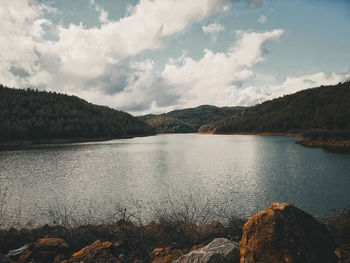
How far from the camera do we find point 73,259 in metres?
6.17

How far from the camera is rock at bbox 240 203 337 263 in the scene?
4191 millimetres

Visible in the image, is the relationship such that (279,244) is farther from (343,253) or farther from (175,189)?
(175,189)

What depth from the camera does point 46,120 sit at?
4173 inches

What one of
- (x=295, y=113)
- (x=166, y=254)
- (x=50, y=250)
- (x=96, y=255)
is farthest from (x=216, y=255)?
(x=295, y=113)

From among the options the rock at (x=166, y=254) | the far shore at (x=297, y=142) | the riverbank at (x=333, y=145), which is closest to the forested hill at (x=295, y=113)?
the far shore at (x=297, y=142)

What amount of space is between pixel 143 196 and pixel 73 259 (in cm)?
1133

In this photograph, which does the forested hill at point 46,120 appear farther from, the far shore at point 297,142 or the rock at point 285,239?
the rock at point 285,239

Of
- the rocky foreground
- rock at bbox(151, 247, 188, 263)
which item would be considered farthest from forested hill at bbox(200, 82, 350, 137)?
the rocky foreground

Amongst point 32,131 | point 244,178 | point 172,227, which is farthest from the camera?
point 32,131

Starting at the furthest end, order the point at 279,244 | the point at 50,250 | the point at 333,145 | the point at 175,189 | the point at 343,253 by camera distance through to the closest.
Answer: the point at 333,145 < the point at 175,189 < the point at 50,250 < the point at 343,253 < the point at 279,244

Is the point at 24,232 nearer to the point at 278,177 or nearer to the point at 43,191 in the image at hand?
the point at 43,191

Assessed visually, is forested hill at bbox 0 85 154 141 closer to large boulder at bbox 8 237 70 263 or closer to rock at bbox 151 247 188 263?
large boulder at bbox 8 237 70 263

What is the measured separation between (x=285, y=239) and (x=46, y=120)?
120 meters

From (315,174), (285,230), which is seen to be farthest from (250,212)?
(315,174)
